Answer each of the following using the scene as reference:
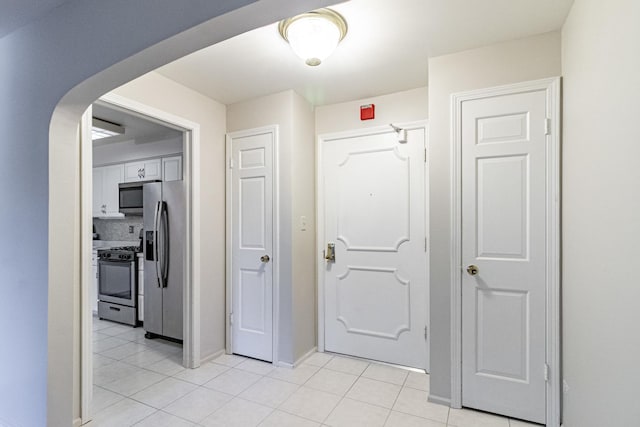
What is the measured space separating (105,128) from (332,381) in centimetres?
363

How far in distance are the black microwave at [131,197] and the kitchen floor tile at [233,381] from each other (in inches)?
98.0

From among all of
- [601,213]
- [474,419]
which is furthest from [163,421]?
[601,213]

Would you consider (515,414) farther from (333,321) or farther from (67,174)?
(67,174)

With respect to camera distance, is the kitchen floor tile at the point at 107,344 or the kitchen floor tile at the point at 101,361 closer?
the kitchen floor tile at the point at 101,361

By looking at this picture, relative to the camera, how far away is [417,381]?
2.55 metres

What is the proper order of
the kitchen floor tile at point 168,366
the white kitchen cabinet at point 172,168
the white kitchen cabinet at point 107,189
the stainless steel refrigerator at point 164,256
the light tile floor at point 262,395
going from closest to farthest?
the light tile floor at point 262,395 < the kitchen floor tile at point 168,366 < the stainless steel refrigerator at point 164,256 < the white kitchen cabinet at point 172,168 < the white kitchen cabinet at point 107,189

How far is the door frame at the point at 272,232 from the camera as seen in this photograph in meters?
2.83

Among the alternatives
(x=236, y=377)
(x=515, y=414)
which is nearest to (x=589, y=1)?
(x=515, y=414)

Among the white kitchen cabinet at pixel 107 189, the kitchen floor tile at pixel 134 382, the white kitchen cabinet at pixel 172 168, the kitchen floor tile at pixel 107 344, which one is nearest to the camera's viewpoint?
the kitchen floor tile at pixel 134 382

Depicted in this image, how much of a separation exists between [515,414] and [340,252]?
5.58ft

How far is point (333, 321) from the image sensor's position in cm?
307

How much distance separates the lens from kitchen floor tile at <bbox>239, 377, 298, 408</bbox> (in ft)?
7.45

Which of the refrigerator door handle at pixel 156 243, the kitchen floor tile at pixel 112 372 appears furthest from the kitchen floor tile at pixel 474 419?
the refrigerator door handle at pixel 156 243

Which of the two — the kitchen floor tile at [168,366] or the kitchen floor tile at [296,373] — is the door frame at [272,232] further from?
the kitchen floor tile at [168,366]
